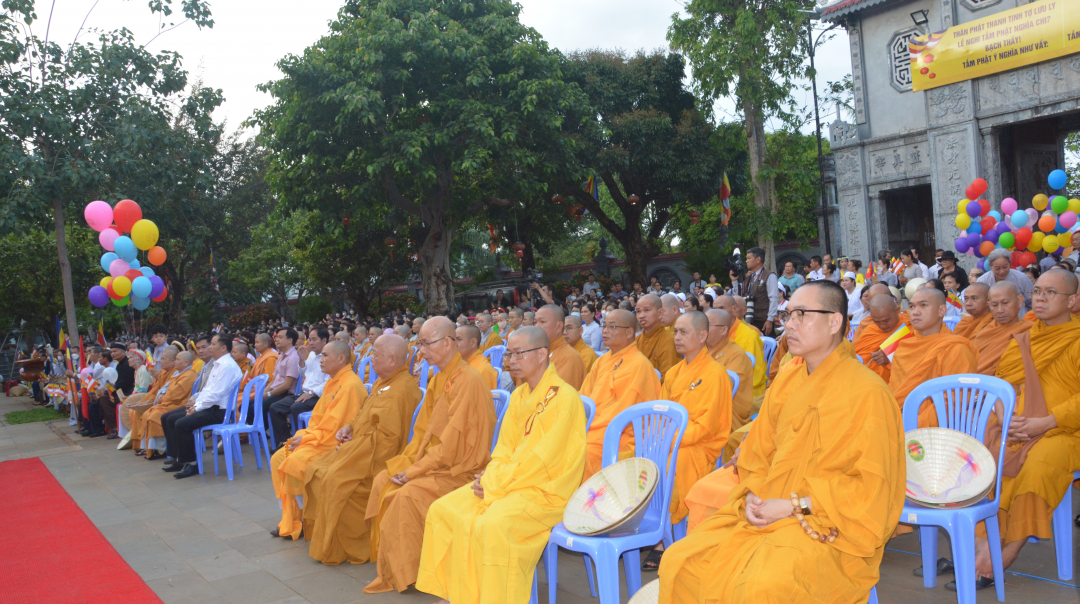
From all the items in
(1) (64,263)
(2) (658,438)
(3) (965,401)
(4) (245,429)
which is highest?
(1) (64,263)

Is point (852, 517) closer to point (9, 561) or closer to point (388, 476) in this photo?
point (388, 476)

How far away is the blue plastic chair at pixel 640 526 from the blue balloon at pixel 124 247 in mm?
8336

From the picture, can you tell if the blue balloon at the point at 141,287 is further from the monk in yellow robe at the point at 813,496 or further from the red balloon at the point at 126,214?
the monk in yellow robe at the point at 813,496

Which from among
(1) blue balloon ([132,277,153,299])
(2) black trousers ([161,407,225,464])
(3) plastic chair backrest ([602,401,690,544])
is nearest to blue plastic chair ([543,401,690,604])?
(3) plastic chair backrest ([602,401,690,544])

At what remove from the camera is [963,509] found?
10.3ft

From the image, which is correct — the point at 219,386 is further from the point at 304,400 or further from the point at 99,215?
the point at 99,215

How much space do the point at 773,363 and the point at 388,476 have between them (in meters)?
3.17

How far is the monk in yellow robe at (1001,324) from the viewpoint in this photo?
4.55 m

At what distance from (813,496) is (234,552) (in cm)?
418

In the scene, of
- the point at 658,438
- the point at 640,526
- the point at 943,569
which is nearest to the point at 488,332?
the point at 658,438

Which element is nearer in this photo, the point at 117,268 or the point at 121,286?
the point at 121,286

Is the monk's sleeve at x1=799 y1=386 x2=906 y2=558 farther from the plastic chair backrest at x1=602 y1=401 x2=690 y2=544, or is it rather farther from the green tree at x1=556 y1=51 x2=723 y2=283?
the green tree at x1=556 y1=51 x2=723 y2=283

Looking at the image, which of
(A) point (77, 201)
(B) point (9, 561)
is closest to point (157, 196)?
(A) point (77, 201)

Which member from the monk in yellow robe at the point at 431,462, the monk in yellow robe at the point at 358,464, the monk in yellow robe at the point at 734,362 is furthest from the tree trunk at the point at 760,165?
the monk in yellow robe at the point at 431,462
